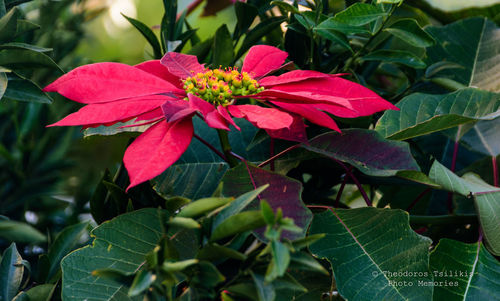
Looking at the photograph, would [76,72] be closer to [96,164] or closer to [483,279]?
[483,279]

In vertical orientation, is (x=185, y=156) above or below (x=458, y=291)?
above

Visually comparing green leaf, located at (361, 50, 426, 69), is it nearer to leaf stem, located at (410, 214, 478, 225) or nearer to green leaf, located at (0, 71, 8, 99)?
leaf stem, located at (410, 214, 478, 225)

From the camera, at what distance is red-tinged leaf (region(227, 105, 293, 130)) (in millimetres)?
300

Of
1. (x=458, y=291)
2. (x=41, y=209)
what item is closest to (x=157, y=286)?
(x=458, y=291)

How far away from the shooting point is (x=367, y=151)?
37 cm

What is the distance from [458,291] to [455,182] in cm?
8

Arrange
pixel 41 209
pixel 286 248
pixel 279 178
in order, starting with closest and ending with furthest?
pixel 286 248
pixel 279 178
pixel 41 209

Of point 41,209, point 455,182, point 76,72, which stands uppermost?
point 76,72

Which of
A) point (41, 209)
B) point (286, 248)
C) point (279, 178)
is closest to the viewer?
point (286, 248)

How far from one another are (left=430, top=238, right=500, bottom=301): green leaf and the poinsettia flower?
13 cm

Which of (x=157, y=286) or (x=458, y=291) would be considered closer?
(x=157, y=286)

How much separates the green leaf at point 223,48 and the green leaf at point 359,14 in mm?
109

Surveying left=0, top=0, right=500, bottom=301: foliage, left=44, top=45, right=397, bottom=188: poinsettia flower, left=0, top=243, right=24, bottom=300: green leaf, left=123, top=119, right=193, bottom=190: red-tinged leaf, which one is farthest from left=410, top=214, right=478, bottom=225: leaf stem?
left=0, top=243, right=24, bottom=300: green leaf

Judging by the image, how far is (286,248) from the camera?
250 mm
